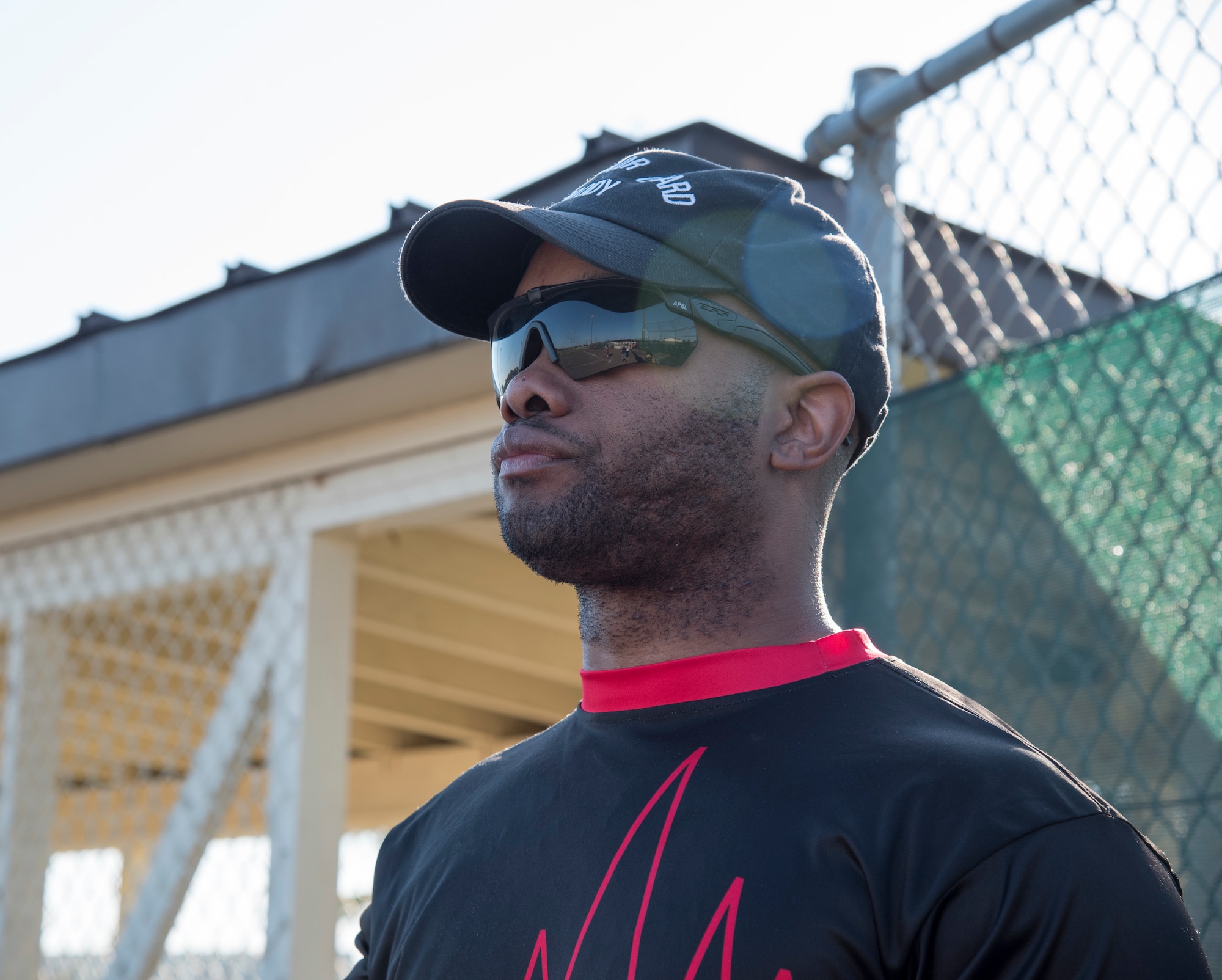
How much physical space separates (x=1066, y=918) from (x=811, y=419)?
2.04 feet

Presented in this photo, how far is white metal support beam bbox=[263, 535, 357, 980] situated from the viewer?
3.22 metres

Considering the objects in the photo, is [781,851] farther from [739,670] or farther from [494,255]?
[494,255]

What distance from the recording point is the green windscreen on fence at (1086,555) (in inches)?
73.9

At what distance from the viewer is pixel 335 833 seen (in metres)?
3.32

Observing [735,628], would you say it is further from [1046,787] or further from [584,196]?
[584,196]

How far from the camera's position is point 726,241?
4.59 ft

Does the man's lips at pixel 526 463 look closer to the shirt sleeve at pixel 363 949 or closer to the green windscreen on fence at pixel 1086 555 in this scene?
the shirt sleeve at pixel 363 949

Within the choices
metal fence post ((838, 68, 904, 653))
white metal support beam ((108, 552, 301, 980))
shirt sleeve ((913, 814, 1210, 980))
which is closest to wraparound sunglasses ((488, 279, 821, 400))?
shirt sleeve ((913, 814, 1210, 980))

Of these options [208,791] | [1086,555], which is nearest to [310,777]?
[208,791]

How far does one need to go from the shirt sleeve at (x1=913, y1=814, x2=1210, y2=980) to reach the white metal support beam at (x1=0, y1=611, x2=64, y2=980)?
360 cm

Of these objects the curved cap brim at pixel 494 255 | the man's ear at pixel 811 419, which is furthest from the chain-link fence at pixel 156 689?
the man's ear at pixel 811 419

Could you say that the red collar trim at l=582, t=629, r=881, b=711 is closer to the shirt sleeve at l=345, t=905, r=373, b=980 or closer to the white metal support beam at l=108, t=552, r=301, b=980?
the shirt sleeve at l=345, t=905, r=373, b=980

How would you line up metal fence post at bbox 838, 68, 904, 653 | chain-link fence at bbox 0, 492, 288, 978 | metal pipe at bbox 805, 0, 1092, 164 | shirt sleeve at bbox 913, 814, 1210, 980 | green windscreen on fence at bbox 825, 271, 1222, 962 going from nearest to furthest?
shirt sleeve at bbox 913, 814, 1210, 980
green windscreen on fence at bbox 825, 271, 1222, 962
metal pipe at bbox 805, 0, 1092, 164
metal fence post at bbox 838, 68, 904, 653
chain-link fence at bbox 0, 492, 288, 978

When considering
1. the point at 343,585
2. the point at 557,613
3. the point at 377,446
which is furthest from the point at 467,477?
the point at 557,613
